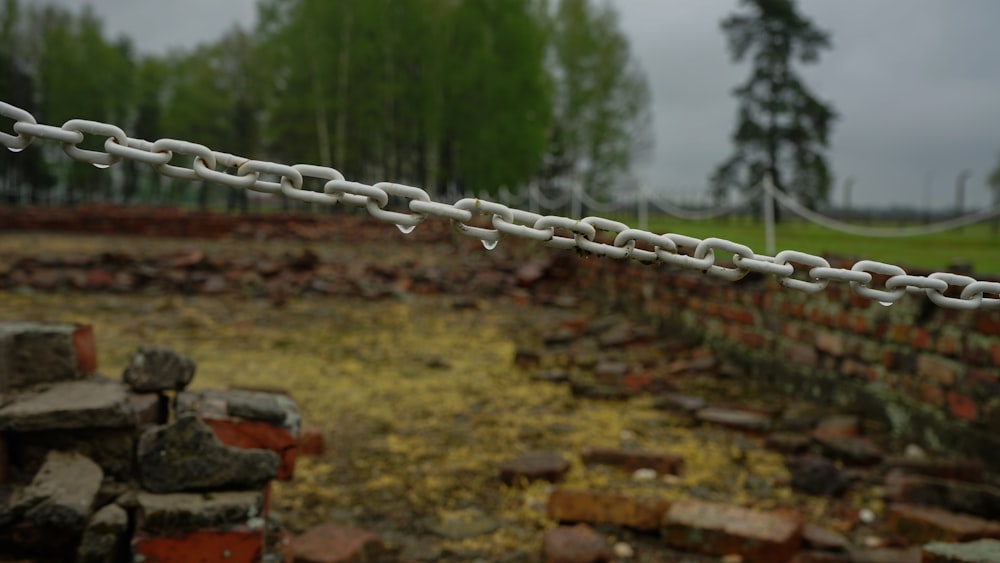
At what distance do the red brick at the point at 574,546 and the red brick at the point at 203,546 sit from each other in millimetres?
1078

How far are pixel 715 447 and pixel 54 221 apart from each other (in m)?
21.0

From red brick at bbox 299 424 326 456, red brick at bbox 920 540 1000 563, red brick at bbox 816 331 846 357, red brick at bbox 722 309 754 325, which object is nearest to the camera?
red brick at bbox 920 540 1000 563

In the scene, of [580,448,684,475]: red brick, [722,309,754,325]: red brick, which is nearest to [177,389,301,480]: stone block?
[580,448,684,475]: red brick

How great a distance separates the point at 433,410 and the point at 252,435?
95.3 inches

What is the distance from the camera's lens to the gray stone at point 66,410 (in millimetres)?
2467

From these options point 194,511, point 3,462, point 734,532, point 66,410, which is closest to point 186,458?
point 194,511

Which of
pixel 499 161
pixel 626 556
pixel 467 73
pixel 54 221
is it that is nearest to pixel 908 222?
pixel 499 161

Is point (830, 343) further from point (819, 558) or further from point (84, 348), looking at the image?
point (84, 348)

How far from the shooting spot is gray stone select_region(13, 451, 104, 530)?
2260 millimetres

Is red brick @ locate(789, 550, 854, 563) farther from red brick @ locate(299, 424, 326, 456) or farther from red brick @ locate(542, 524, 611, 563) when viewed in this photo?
red brick @ locate(299, 424, 326, 456)

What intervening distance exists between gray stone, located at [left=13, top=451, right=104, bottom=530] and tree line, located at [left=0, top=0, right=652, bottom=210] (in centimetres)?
2671

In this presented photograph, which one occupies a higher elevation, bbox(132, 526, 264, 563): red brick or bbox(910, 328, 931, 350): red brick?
bbox(910, 328, 931, 350): red brick

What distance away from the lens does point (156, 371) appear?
9.59 ft

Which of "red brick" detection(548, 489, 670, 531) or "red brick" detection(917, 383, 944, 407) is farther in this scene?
"red brick" detection(917, 383, 944, 407)
